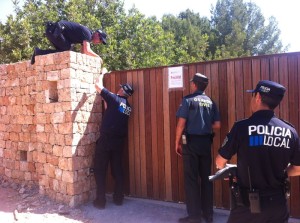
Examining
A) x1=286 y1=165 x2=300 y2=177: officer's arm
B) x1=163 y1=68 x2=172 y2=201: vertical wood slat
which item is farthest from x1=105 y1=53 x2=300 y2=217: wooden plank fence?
x1=286 y1=165 x2=300 y2=177: officer's arm

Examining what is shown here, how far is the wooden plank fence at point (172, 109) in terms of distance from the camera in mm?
4480

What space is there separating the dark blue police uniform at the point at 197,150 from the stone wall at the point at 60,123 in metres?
1.81

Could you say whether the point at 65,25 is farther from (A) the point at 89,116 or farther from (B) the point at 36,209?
(B) the point at 36,209

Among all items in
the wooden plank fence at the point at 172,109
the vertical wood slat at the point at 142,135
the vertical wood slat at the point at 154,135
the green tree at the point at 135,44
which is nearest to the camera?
the wooden plank fence at the point at 172,109

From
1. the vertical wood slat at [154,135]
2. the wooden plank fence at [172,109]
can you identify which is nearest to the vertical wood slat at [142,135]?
the wooden plank fence at [172,109]

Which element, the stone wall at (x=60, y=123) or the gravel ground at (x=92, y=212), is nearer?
the gravel ground at (x=92, y=212)

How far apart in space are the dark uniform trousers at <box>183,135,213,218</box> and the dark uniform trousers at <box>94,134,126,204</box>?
1.28 metres

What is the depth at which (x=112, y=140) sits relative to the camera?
5.39m

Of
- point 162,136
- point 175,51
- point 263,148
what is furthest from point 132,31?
point 263,148

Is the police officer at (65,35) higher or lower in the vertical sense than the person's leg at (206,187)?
higher

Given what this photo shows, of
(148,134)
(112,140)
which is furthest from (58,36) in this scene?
(148,134)

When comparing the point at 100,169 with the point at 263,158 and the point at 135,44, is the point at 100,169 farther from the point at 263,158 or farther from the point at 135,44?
the point at 135,44

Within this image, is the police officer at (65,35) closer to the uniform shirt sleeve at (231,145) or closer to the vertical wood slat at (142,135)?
the vertical wood slat at (142,135)

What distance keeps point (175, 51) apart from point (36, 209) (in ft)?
47.9
